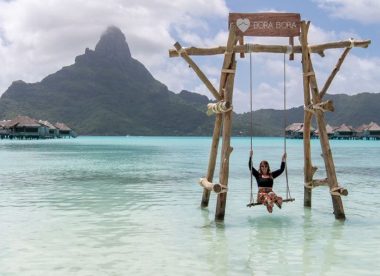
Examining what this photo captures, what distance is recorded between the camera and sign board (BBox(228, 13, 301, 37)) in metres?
11.5

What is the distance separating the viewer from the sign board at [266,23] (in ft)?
37.8

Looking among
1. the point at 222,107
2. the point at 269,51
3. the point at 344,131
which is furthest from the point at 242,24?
the point at 344,131

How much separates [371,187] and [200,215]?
10711 mm

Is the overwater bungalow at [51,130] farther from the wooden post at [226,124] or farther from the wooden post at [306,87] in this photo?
the wooden post at [226,124]

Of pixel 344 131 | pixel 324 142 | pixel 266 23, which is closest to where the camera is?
pixel 266 23

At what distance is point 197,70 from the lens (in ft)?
39.2

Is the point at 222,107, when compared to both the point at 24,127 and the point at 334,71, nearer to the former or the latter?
the point at 334,71

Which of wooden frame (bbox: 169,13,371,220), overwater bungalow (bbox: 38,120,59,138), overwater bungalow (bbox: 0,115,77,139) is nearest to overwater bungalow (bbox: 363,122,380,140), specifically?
overwater bungalow (bbox: 38,120,59,138)

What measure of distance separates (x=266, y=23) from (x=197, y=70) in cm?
200

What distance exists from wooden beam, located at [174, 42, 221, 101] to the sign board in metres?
1.32

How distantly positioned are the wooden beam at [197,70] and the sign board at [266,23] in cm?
132

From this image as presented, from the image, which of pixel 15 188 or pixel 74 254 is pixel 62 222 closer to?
pixel 74 254

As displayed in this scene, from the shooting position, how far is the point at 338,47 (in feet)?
40.8

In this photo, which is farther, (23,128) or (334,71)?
Result: (23,128)
